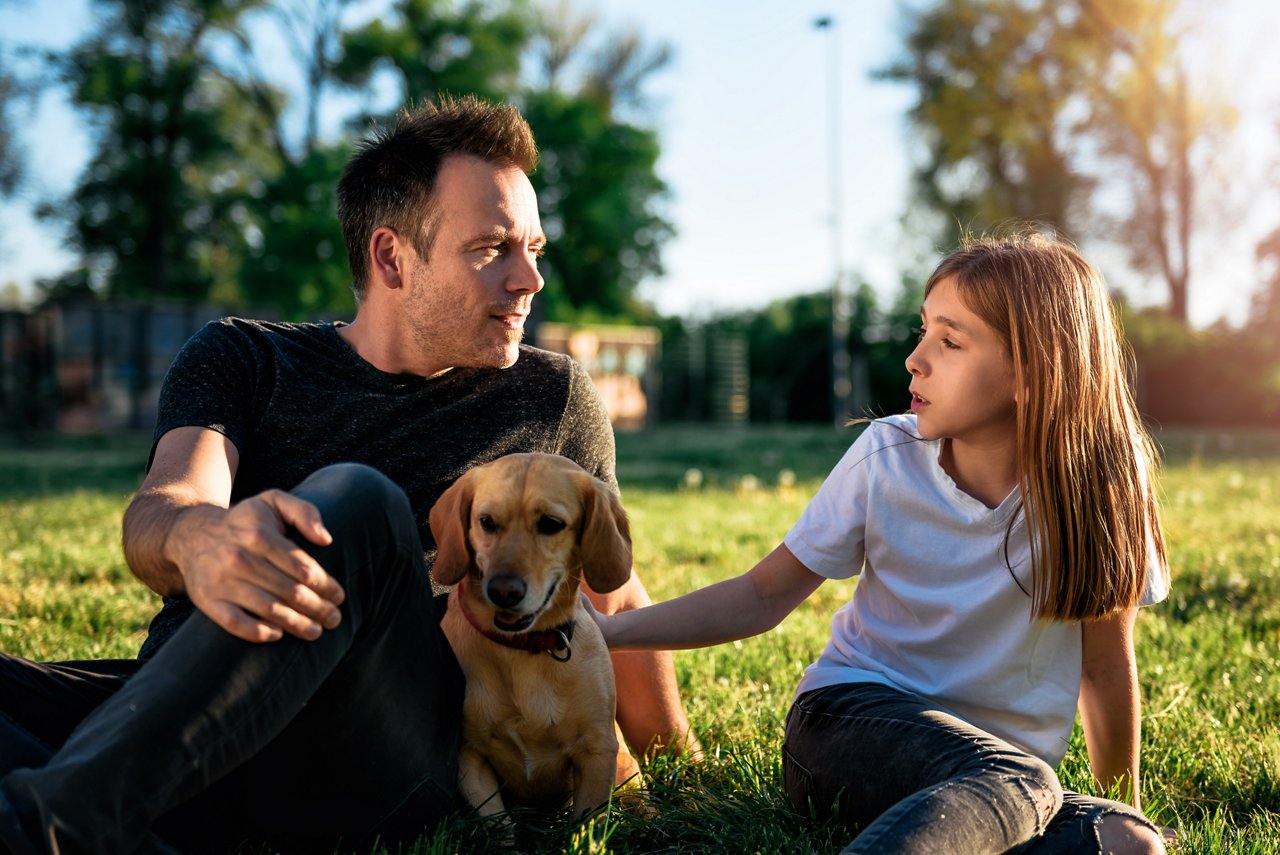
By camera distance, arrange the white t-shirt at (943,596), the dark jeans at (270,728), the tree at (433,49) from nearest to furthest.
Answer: the dark jeans at (270,728)
the white t-shirt at (943,596)
the tree at (433,49)

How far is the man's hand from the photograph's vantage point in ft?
5.61

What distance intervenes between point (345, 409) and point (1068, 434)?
1.77 m

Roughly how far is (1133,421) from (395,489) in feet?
5.80

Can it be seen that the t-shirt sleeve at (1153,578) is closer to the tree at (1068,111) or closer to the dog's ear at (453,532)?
the dog's ear at (453,532)

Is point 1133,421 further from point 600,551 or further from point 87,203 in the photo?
point 87,203

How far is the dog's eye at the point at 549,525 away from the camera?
2.45 metres

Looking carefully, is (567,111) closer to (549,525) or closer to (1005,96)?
(1005,96)

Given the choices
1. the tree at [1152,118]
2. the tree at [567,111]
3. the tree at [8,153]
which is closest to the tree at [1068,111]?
the tree at [1152,118]

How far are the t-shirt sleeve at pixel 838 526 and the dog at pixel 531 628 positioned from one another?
441 mm

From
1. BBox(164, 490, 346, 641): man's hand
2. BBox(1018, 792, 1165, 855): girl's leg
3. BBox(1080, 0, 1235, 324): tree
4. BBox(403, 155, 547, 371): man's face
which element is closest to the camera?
BBox(164, 490, 346, 641): man's hand

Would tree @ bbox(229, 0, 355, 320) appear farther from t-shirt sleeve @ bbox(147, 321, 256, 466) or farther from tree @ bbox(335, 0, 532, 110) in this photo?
t-shirt sleeve @ bbox(147, 321, 256, 466)

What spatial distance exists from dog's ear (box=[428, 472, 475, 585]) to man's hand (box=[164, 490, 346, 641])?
22.9 inches

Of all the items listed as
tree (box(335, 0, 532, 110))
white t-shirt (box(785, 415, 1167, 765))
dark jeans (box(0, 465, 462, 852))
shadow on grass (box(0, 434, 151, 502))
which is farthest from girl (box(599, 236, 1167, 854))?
tree (box(335, 0, 532, 110))

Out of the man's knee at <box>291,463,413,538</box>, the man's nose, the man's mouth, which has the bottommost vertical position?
the man's knee at <box>291,463,413,538</box>
